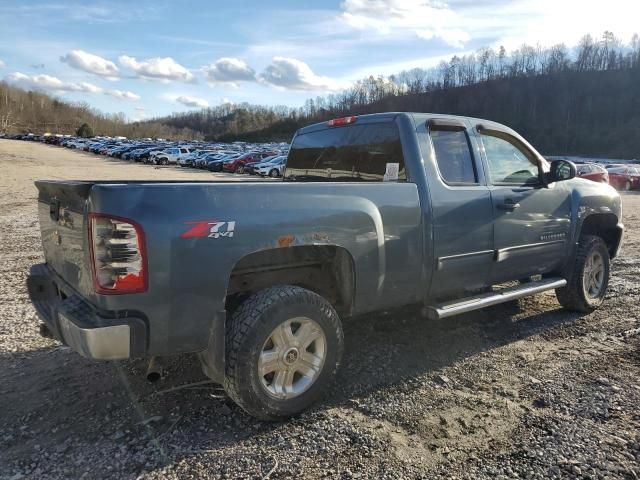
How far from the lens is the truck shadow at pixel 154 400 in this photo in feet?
9.98

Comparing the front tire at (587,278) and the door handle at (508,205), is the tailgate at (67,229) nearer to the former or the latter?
the door handle at (508,205)

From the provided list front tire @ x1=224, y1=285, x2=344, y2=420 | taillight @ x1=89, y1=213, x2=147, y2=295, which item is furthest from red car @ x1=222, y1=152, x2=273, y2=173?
taillight @ x1=89, y1=213, x2=147, y2=295

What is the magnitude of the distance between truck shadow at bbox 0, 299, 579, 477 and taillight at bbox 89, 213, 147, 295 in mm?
1040

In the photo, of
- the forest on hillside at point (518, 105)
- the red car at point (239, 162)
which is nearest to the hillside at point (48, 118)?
the forest on hillside at point (518, 105)

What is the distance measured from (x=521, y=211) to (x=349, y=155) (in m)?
1.68

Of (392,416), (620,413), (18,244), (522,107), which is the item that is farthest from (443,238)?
(522,107)

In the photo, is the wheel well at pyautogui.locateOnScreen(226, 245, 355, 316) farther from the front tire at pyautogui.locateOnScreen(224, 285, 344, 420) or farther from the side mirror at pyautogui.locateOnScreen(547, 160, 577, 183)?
the side mirror at pyautogui.locateOnScreen(547, 160, 577, 183)

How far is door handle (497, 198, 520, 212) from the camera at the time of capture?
4.50m

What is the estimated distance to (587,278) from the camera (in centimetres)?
559

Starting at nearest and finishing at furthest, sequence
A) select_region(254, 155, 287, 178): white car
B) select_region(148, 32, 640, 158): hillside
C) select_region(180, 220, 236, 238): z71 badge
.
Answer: select_region(180, 220, 236, 238): z71 badge < select_region(254, 155, 287, 178): white car < select_region(148, 32, 640, 158): hillside

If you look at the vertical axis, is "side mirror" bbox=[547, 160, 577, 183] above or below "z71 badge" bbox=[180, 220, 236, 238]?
above

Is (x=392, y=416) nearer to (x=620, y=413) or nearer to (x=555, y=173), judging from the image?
(x=620, y=413)

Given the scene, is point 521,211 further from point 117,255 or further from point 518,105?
point 518,105

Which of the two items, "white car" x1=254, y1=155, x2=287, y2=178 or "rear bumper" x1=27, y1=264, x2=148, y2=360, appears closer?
"rear bumper" x1=27, y1=264, x2=148, y2=360
